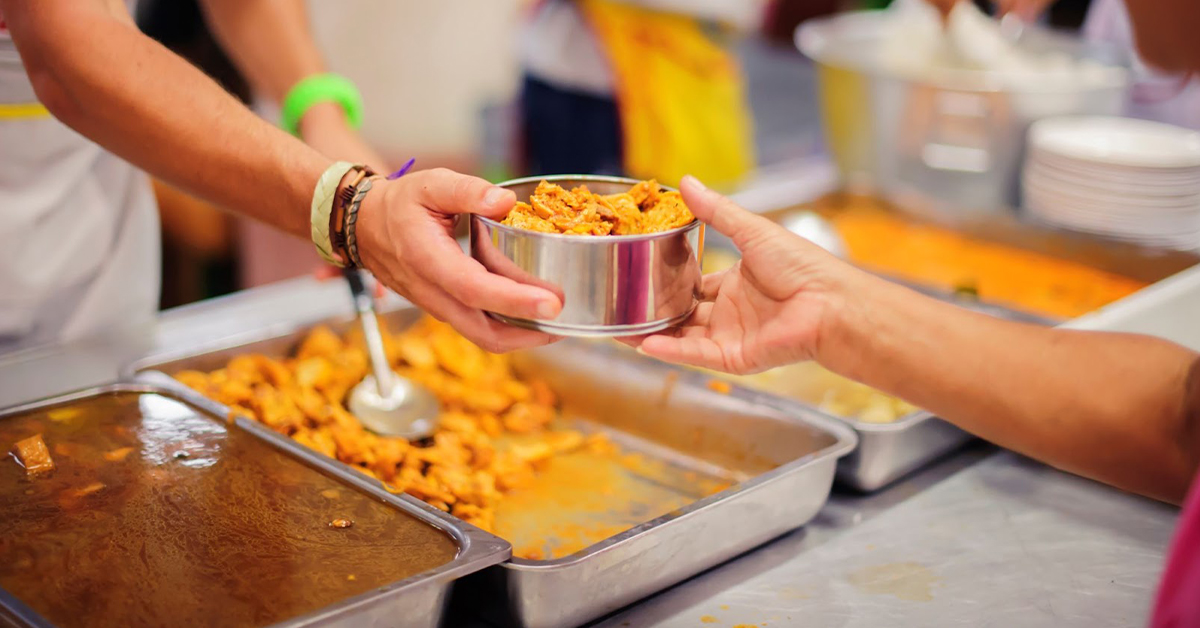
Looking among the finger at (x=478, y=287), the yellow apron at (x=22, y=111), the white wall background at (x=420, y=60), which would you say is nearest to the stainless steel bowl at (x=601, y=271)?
the finger at (x=478, y=287)

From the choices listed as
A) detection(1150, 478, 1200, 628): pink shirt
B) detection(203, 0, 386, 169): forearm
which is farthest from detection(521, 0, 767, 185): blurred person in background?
detection(1150, 478, 1200, 628): pink shirt

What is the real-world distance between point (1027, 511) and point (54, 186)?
1539 mm

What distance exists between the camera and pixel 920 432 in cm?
145

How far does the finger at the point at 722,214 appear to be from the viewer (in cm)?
114

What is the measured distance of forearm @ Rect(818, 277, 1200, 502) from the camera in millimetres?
1007

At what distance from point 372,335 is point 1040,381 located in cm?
96

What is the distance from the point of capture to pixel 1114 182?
87.1 inches

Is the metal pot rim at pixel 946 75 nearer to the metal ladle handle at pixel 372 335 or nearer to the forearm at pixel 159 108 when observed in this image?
the metal ladle handle at pixel 372 335

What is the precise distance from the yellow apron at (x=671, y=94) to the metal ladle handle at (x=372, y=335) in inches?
55.2

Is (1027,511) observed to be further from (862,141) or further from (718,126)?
(718,126)

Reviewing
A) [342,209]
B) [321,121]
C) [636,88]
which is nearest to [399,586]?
[342,209]

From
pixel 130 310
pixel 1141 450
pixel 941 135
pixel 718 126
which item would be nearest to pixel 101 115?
pixel 130 310

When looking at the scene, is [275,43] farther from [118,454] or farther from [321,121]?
[118,454]

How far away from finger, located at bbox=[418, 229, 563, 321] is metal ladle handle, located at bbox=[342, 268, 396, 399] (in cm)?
43
